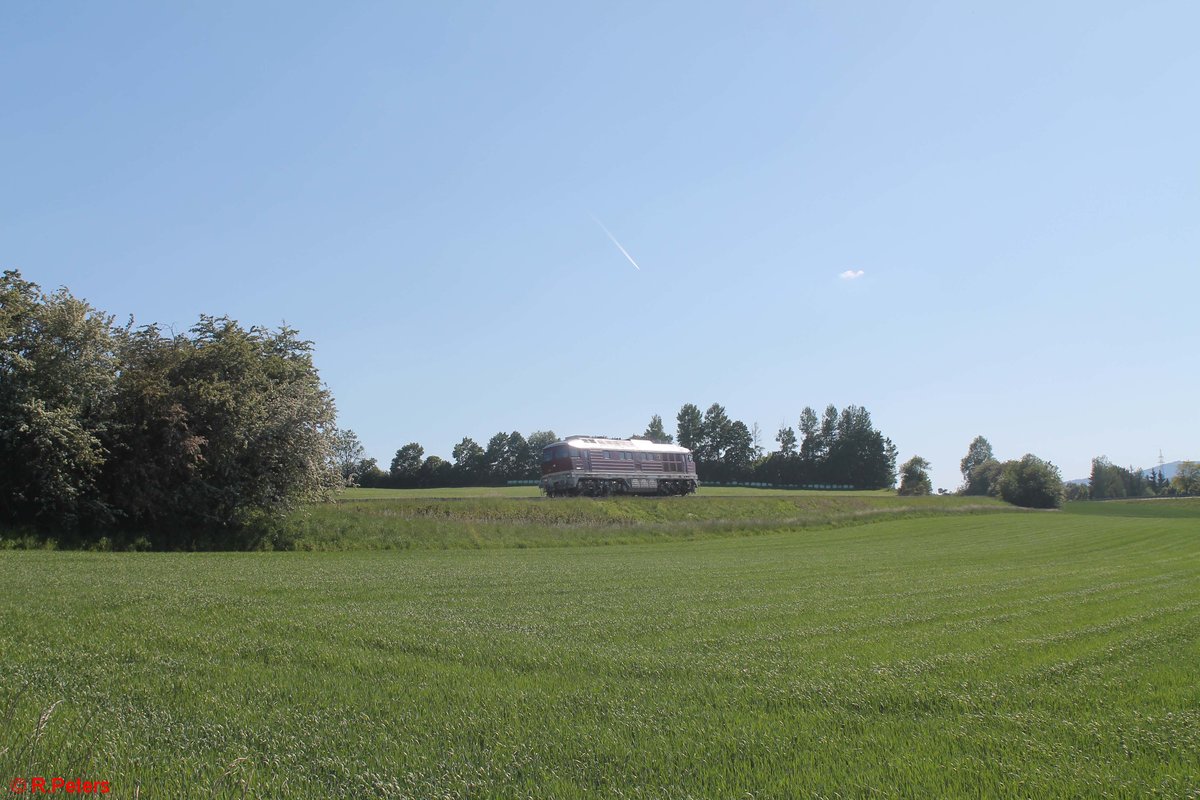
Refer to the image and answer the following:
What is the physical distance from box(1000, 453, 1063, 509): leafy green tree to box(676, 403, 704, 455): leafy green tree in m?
47.0

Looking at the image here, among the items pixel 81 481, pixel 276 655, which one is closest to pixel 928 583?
pixel 276 655

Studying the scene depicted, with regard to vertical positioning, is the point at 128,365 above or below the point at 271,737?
above

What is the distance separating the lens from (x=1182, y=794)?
4812mm

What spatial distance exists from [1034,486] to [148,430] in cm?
8862

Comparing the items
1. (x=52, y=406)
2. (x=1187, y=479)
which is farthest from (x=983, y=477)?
(x=52, y=406)

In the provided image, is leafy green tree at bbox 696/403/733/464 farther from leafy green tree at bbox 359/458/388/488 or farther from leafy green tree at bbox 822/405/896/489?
leafy green tree at bbox 359/458/388/488

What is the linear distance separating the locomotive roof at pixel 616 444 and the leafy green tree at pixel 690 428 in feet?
210

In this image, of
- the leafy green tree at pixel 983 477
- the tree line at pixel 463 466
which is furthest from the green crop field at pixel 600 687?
the leafy green tree at pixel 983 477

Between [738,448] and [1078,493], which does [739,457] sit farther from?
[1078,493]

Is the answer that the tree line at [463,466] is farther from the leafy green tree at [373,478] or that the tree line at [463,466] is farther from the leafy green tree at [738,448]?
the leafy green tree at [738,448]

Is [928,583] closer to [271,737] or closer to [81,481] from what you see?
[271,737]

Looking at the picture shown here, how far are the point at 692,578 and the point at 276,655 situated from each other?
38.3ft

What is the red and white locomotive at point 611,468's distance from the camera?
167ft

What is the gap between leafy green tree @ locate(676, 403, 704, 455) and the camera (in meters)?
123
